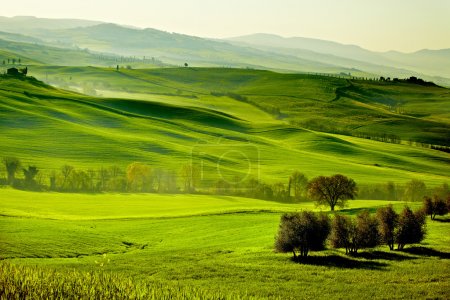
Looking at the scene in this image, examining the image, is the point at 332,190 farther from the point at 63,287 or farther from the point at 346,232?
the point at 63,287

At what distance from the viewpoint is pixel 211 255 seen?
124ft

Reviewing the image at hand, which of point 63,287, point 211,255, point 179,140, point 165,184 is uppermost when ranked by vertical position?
point 63,287

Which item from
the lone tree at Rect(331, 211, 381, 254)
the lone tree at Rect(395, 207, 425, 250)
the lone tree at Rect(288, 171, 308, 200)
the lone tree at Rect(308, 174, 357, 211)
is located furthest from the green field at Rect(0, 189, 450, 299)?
the lone tree at Rect(288, 171, 308, 200)

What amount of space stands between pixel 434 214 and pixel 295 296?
2720 centimetres

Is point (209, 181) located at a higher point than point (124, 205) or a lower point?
higher

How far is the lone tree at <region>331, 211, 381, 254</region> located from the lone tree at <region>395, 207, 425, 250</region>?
55.7 inches

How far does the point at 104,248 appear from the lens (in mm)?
41031

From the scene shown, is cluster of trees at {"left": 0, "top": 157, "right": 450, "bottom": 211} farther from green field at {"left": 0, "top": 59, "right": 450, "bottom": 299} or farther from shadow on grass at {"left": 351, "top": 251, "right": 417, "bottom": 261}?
shadow on grass at {"left": 351, "top": 251, "right": 417, "bottom": 261}

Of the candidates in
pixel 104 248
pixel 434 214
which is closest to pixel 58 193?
pixel 104 248

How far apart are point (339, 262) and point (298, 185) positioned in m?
48.4

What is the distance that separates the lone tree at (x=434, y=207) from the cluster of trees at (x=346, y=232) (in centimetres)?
1139

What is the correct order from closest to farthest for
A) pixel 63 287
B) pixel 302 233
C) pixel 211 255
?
1. pixel 63 287
2. pixel 302 233
3. pixel 211 255

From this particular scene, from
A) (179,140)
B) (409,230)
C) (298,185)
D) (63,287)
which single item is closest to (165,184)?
(298,185)

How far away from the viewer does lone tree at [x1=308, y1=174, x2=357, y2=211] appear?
198 feet
